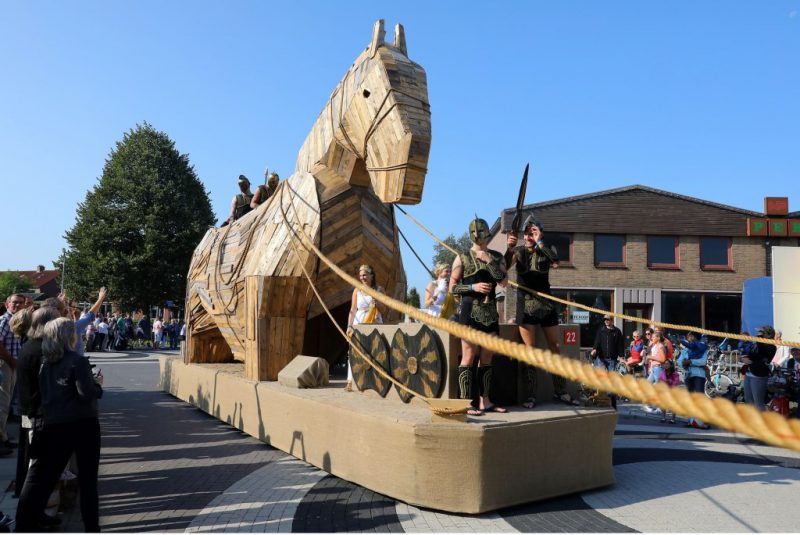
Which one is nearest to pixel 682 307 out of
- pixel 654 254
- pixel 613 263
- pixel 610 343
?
pixel 654 254

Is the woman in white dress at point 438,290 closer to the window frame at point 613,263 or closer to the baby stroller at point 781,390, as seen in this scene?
the baby stroller at point 781,390

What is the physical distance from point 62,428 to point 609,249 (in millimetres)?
22637

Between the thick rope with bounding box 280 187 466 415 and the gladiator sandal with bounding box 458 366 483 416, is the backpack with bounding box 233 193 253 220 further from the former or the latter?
the gladiator sandal with bounding box 458 366 483 416

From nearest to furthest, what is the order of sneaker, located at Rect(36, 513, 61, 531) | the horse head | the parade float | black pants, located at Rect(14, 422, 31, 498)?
sneaker, located at Rect(36, 513, 61, 531) → the parade float → black pants, located at Rect(14, 422, 31, 498) → the horse head

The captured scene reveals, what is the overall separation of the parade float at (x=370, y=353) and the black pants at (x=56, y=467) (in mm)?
1978

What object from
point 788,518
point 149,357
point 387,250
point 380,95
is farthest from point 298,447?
point 149,357

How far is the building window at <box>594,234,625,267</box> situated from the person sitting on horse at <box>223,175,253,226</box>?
55.8 ft

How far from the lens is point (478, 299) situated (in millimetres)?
5090

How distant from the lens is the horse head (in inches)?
195

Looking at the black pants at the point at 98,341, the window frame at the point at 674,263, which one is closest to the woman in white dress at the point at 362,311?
the window frame at the point at 674,263

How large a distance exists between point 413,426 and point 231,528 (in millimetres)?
1453

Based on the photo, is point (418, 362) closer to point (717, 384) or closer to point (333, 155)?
point (333, 155)

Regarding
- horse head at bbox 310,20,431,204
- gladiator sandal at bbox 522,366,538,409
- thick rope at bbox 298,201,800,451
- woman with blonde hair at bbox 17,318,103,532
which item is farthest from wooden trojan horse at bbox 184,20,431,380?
thick rope at bbox 298,201,800,451

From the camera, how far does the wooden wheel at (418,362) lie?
4996 millimetres
